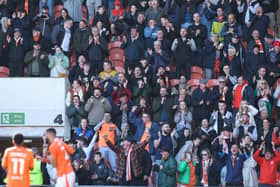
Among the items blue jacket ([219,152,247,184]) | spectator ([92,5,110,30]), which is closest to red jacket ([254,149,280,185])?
blue jacket ([219,152,247,184])

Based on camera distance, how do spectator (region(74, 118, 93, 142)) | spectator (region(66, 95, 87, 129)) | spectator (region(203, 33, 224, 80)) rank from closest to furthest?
spectator (region(74, 118, 93, 142)) < spectator (region(66, 95, 87, 129)) < spectator (region(203, 33, 224, 80))

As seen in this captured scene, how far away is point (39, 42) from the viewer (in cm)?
2839

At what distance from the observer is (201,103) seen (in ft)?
87.3

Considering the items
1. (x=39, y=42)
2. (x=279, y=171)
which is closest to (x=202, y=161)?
(x=279, y=171)

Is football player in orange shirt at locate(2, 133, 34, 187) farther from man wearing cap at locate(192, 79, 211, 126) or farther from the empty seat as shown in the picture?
the empty seat

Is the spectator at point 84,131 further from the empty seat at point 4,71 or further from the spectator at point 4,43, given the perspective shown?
the spectator at point 4,43

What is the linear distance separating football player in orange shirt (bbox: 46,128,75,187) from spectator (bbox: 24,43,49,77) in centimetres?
832

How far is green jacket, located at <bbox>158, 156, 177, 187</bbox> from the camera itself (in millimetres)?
24422

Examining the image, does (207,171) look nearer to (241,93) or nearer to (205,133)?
(205,133)

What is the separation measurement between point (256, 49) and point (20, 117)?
20.9 feet

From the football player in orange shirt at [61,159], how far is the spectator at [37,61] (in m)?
8.32

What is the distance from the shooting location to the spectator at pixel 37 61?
91.6 feet

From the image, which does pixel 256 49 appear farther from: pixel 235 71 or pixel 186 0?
pixel 186 0

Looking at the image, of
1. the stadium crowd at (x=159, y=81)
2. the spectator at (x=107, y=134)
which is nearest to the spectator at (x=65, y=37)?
the stadium crowd at (x=159, y=81)
